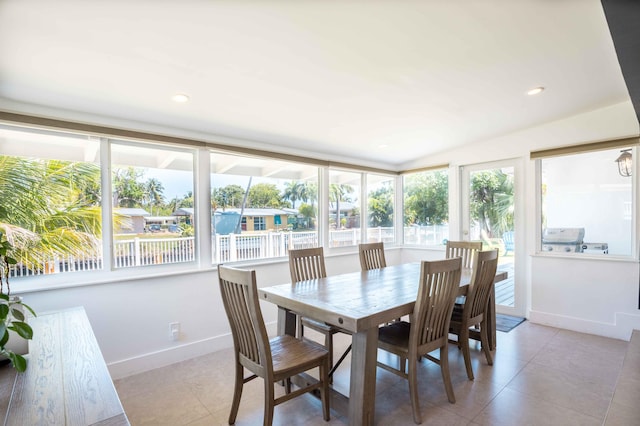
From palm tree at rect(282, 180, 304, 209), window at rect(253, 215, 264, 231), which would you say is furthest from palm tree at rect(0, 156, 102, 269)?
palm tree at rect(282, 180, 304, 209)

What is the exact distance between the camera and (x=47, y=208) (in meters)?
2.46

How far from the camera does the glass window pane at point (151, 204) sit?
2.81 meters

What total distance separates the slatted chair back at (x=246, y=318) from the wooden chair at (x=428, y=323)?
2.96 ft

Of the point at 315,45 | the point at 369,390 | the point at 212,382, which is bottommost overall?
the point at 212,382

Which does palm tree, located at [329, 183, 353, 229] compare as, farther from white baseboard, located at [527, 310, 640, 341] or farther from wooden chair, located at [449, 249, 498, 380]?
white baseboard, located at [527, 310, 640, 341]

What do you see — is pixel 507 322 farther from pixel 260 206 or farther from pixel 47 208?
pixel 47 208

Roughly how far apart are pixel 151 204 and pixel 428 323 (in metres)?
2.63

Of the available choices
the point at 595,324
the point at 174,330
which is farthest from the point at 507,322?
the point at 174,330

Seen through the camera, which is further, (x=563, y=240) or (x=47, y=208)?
(x=563, y=240)

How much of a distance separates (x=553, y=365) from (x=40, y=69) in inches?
178

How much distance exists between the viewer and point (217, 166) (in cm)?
343

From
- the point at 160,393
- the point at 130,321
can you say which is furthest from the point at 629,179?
the point at 130,321

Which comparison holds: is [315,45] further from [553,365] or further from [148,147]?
[553,365]

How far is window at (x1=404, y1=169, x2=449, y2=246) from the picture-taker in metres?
5.01
